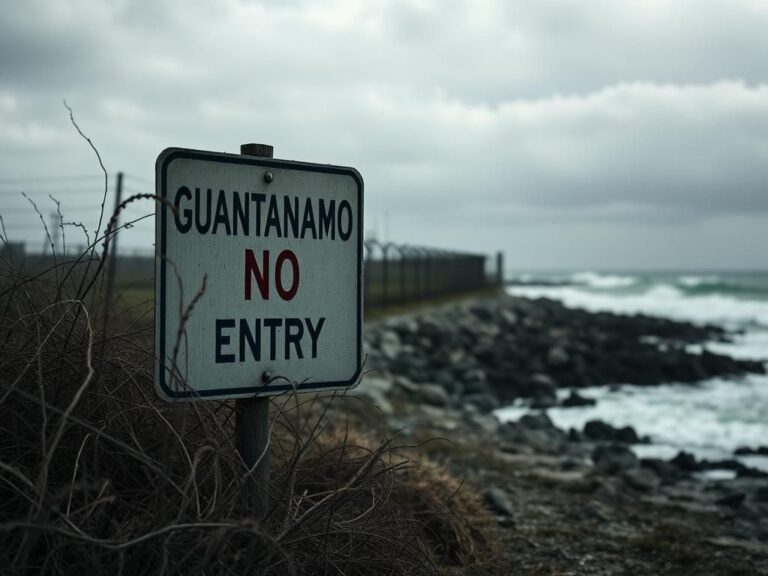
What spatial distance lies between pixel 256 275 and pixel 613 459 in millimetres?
6621

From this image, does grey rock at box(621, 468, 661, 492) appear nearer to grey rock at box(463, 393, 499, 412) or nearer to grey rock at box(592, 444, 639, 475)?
grey rock at box(592, 444, 639, 475)

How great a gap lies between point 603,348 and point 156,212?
24058 mm

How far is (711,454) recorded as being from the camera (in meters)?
10.6

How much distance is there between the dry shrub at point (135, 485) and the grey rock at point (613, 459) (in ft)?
16.1

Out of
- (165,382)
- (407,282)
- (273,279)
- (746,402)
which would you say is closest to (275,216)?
(273,279)

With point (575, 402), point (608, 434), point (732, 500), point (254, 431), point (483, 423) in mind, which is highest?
point (254, 431)

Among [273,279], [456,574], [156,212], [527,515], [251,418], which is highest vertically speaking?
[156,212]

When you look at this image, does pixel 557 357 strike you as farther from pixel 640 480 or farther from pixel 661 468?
pixel 640 480

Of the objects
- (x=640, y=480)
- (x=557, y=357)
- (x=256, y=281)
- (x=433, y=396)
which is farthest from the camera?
(x=557, y=357)

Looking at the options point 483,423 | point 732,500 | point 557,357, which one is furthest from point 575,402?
point 732,500

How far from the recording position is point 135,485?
249 centimetres

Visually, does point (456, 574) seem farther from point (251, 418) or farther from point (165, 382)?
point (165, 382)

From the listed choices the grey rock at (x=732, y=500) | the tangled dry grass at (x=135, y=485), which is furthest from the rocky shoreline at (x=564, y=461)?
the tangled dry grass at (x=135, y=485)

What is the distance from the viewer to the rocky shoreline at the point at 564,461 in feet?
15.4
